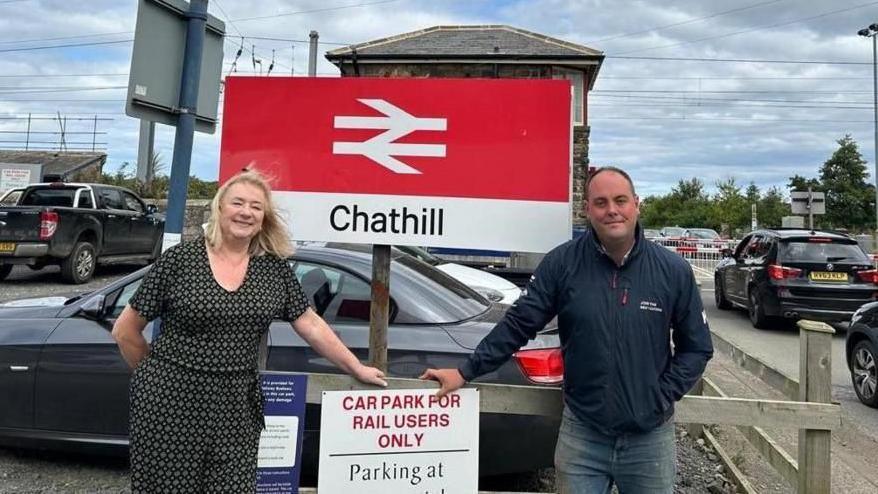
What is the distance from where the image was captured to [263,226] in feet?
7.47

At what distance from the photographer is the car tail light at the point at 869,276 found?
9.72 m

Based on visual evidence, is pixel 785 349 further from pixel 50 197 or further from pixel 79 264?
pixel 50 197

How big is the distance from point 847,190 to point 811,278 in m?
49.4

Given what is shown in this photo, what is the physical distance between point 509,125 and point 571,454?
134 centimetres

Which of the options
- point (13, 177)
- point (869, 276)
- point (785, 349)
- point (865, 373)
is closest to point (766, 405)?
point (865, 373)

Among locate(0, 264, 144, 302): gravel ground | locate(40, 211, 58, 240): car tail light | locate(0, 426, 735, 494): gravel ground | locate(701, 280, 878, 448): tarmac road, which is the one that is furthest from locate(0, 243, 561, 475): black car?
locate(40, 211, 58, 240): car tail light

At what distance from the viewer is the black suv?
31.9 ft

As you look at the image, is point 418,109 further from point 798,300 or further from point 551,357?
point 798,300

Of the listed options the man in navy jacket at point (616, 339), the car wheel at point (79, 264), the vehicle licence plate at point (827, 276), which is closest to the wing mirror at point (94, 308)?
the man in navy jacket at point (616, 339)

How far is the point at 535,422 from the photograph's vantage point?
3334 mm

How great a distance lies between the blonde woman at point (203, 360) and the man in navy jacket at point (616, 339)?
2.66ft

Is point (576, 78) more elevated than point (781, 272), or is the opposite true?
point (576, 78)

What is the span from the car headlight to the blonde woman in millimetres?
3257

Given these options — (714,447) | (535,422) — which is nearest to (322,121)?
(535,422)
